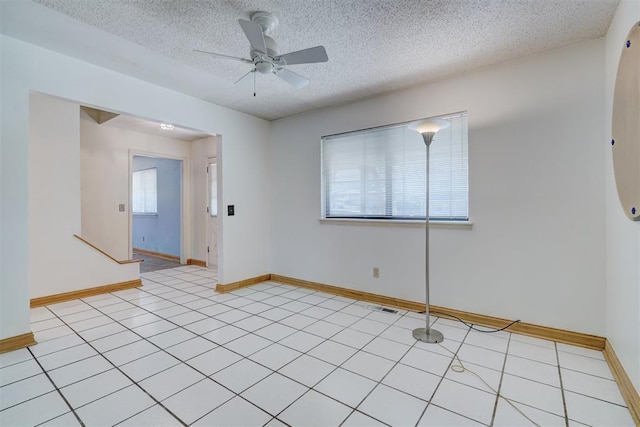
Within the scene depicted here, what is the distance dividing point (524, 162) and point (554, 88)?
66 cm

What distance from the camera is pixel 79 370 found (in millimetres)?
2072

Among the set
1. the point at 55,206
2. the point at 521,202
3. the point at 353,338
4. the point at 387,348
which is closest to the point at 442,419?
the point at 387,348

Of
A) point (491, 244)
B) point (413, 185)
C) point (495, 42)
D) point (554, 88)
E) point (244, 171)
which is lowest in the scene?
point (491, 244)

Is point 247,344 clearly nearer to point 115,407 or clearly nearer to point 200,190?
point 115,407

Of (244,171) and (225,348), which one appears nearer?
(225,348)

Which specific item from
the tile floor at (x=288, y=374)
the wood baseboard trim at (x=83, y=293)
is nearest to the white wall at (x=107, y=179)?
the wood baseboard trim at (x=83, y=293)

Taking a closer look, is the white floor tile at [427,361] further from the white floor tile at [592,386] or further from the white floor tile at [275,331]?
the white floor tile at [275,331]

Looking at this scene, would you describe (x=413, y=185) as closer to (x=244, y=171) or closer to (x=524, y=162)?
(x=524, y=162)

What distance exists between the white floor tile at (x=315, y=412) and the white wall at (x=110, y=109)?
8.03 ft

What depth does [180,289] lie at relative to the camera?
4.16 meters

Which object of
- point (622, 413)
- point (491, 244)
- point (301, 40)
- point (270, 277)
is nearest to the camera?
point (622, 413)

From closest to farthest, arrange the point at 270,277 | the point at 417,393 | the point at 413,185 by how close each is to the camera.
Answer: the point at 417,393 → the point at 413,185 → the point at 270,277

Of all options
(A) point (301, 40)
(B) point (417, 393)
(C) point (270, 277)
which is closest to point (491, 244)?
(B) point (417, 393)

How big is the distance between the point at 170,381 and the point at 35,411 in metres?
0.69
